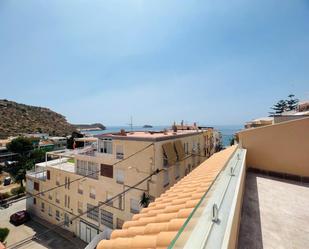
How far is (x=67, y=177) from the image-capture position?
65.0 feet

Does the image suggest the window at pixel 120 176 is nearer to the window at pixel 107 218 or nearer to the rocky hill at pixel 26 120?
the window at pixel 107 218

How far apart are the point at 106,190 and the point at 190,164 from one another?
31.9 ft

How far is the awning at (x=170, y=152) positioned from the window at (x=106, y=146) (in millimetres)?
5083

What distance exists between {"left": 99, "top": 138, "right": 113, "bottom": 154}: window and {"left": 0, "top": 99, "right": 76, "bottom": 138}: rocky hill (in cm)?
7376

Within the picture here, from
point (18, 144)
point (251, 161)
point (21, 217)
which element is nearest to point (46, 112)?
point (18, 144)

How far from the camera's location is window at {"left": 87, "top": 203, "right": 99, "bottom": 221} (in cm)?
1764

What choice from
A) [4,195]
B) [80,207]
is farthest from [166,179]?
[4,195]

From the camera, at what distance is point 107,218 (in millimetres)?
16969

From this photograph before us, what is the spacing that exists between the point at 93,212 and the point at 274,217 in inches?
691

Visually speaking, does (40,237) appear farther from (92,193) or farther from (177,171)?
(177,171)

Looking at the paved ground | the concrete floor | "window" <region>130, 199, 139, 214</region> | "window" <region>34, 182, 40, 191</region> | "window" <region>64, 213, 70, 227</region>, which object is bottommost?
the paved ground

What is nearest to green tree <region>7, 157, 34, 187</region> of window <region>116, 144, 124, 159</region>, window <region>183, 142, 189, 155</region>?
window <region>116, 144, 124, 159</region>

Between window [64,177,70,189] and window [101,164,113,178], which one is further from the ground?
window [101,164,113,178]

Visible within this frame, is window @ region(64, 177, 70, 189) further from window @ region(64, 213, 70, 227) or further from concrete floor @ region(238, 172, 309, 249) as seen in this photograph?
concrete floor @ region(238, 172, 309, 249)
